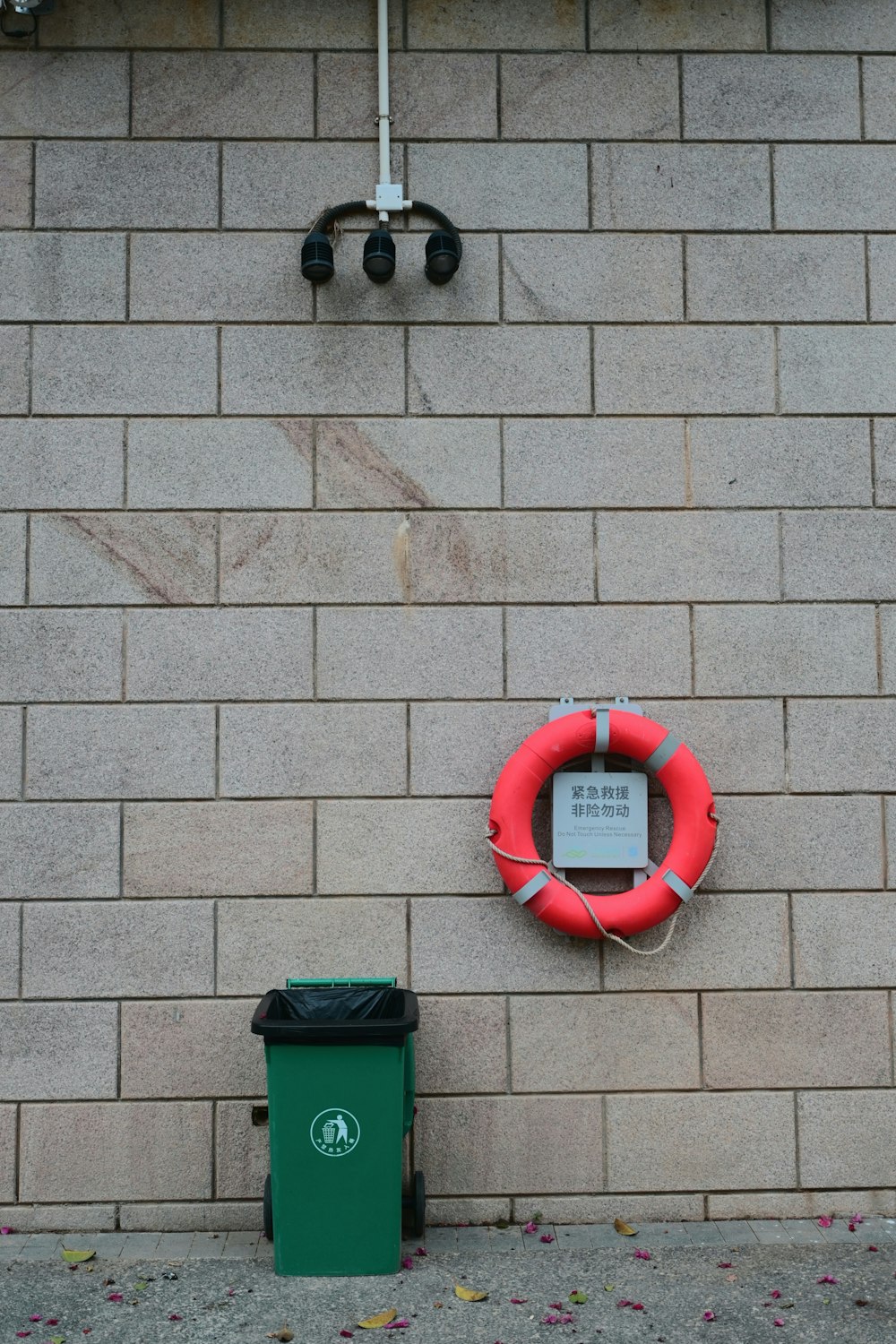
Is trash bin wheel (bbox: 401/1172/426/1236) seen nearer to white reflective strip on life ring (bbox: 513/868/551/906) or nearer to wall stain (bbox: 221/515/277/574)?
white reflective strip on life ring (bbox: 513/868/551/906)

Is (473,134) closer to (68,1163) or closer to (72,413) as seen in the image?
(72,413)

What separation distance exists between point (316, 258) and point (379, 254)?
18 centimetres

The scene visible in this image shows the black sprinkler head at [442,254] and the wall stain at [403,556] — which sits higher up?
the black sprinkler head at [442,254]

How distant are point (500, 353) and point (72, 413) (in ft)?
4.06

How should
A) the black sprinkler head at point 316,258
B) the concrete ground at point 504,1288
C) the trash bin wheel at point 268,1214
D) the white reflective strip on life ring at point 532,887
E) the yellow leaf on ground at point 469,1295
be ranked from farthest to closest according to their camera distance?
the black sprinkler head at point 316,258, the white reflective strip on life ring at point 532,887, the trash bin wheel at point 268,1214, the yellow leaf on ground at point 469,1295, the concrete ground at point 504,1288

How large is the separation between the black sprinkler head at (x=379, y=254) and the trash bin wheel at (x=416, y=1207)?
8.02 ft

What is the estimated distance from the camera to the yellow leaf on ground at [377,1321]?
8.32 ft

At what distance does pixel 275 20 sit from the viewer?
10.8 ft

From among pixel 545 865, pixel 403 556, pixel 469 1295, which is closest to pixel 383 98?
pixel 403 556

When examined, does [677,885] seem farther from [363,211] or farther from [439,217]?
[363,211]

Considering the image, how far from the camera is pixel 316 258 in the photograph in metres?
3.15

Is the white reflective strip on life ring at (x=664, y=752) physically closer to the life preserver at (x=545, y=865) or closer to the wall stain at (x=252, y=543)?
the life preserver at (x=545, y=865)

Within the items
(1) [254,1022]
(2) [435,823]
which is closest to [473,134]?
(2) [435,823]

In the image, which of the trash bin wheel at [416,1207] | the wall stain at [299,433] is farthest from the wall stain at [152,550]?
the trash bin wheel at [416,1207]
